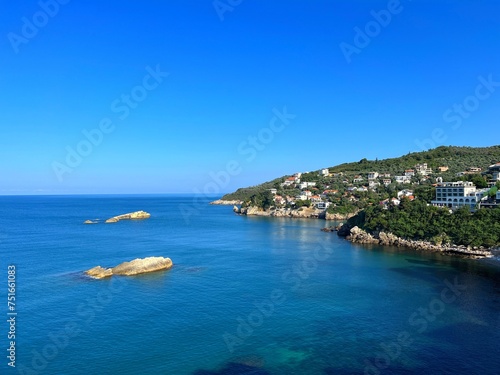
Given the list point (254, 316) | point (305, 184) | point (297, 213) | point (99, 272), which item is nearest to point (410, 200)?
point (297, 213)

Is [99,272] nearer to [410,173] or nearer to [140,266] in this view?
[140,266]

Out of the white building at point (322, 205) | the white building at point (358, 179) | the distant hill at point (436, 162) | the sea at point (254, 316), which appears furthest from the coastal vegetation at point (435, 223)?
the white building at point (358, 179)

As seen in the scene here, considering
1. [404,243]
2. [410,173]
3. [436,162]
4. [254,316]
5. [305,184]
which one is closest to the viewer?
[254,316]

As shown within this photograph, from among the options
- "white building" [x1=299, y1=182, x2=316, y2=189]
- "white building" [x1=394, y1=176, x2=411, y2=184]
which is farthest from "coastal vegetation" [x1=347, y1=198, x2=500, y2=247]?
"white building" [x1=299, y1=182, x2=316, y2=189]

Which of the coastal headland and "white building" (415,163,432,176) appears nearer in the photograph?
the coastal headland

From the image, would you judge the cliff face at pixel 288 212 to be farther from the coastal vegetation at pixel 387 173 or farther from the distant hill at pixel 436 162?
the distant hill at pixel 436 162

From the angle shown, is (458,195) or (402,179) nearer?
(458,195)

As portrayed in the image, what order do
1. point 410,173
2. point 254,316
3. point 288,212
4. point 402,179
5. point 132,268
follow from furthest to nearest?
point 410,173, point 288,212, point 402,179, point 132,268, point 254,316

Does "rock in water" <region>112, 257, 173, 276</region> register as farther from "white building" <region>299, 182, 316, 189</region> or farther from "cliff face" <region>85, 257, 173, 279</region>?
"white building" <region>299, 182, 316, 189</region>

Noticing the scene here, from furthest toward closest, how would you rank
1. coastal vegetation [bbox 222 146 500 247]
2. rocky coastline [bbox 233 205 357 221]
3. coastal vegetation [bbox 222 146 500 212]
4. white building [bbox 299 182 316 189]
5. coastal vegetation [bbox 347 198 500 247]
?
white building [bbox 299 182 316 189], coastal vegetation [bbox 222 146 500 212], rocky coastline [bbox 233 205 357 221], coastal vegetation [bbox 222 146 500 247], coastal vegetation [bbox 347 198 500 247]
